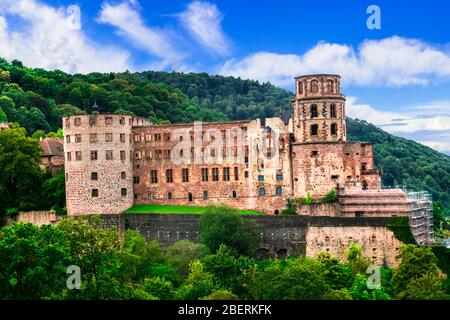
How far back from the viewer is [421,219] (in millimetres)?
69188

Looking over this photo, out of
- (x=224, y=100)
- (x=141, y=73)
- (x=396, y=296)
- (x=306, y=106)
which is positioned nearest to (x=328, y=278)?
(x=396, y=296)

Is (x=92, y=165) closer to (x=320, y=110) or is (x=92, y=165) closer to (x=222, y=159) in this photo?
(x=222, y=159)

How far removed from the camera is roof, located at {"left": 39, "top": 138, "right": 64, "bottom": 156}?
273 ft

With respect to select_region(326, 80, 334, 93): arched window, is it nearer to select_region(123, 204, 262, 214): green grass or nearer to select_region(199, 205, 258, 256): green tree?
select_region(123, 204, 262, 214): green grass

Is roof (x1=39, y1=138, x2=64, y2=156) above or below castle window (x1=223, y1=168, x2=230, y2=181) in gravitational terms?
above

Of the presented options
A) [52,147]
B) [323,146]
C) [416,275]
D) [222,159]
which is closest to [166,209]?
Result: [222,159]

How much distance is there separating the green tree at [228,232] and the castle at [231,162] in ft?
22.9

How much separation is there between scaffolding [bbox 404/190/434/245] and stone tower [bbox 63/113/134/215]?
27.8m

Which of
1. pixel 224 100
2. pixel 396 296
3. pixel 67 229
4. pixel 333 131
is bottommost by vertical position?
pixel 396 296

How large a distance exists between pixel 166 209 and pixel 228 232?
1147 centimetres

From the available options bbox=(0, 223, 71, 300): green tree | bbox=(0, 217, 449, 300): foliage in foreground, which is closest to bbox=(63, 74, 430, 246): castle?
bbox=(0, 217, 449, 300): foliage in foreground

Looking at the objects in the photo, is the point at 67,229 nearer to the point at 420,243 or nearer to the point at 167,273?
the point at 167,273

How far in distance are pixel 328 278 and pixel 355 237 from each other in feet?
38.4

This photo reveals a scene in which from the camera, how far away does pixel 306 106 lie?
7350 cm
